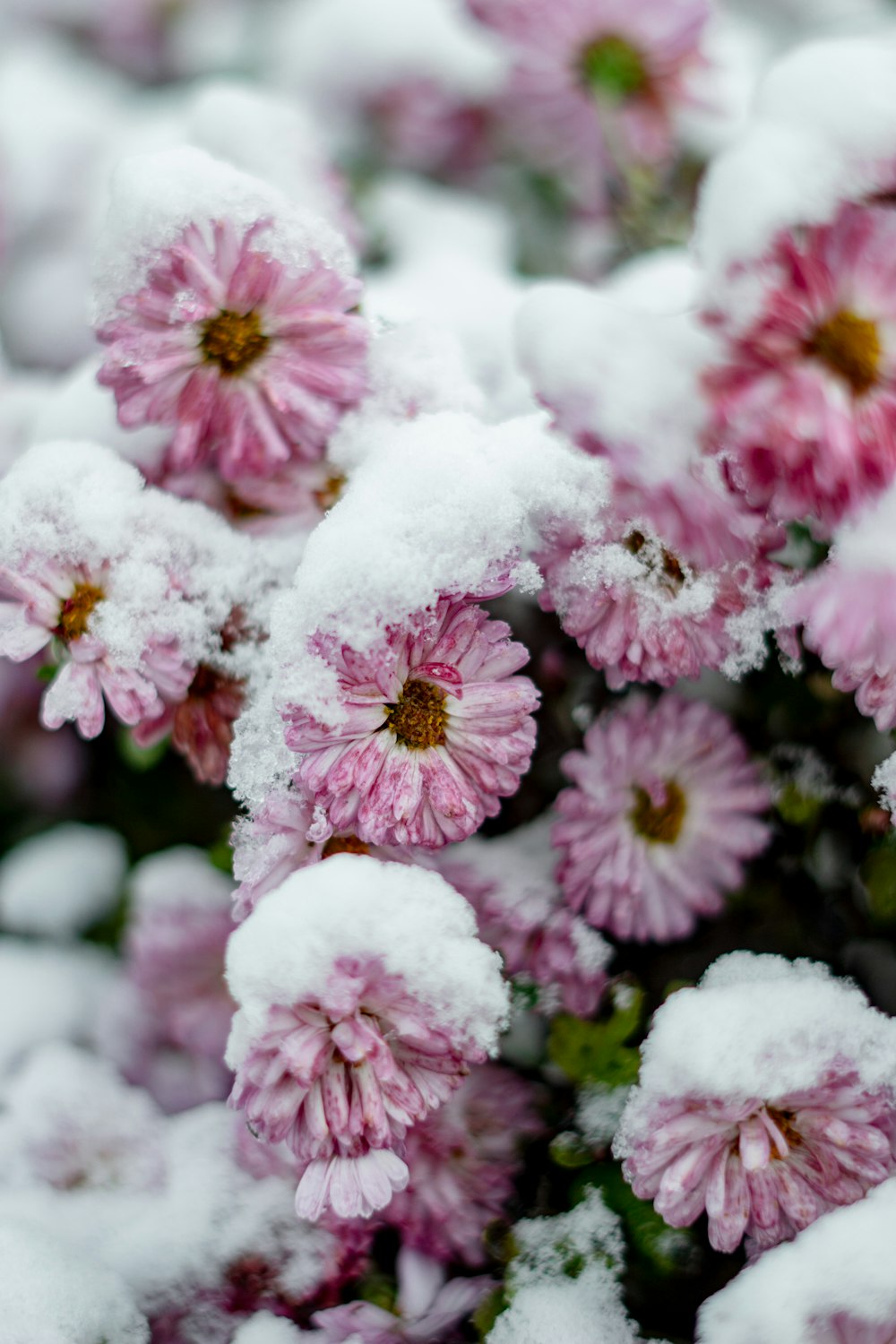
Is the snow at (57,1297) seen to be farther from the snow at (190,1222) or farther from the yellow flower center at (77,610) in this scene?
the yellow flower center at (77,610)

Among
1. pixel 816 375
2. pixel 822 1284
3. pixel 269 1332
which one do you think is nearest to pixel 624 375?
pixel 816 375

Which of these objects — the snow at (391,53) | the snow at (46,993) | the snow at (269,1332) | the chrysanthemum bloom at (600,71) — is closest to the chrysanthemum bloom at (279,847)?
the snow at (269,1332)

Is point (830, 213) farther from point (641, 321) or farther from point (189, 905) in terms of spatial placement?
point (189, 905)

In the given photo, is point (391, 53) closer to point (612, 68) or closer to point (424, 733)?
point (612, 68)

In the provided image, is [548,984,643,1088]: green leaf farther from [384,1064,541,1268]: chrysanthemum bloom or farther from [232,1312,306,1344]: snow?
[232,1312,306,1344]: snow

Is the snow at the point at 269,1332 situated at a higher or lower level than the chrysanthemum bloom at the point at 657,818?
lower

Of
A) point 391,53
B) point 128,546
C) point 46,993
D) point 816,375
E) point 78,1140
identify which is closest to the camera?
point 816,375
